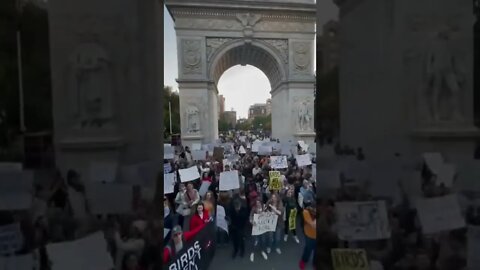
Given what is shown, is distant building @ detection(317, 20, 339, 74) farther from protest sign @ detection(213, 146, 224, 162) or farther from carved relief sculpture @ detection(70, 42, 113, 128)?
protest sign @ detection(213, 146, 224, 162)

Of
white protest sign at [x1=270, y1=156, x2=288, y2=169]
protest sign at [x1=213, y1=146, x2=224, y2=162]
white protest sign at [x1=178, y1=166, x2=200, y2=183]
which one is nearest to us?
white protest sign at [x1=178, y1=166, x2=200, y2=183]

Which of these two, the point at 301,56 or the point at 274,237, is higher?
the point at 301,56

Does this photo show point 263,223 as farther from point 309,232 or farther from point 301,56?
point 301,56

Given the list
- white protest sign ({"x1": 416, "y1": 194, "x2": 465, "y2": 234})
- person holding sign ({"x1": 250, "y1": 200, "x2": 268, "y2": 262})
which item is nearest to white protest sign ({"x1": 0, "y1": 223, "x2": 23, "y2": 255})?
white protest sign ({"x1": 416, "y1": 194, "x2": 465, "y2": 234})

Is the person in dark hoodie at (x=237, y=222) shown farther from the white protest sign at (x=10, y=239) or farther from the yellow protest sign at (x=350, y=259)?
the white protest sign at (x=10, y=239)

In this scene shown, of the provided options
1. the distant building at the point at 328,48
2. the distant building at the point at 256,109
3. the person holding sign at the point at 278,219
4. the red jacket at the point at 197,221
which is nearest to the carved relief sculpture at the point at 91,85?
the distant building at the point at 328,48

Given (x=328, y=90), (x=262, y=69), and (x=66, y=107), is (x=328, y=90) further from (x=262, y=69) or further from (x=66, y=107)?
(x=262, y=69)

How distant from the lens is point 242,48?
25.3 meters

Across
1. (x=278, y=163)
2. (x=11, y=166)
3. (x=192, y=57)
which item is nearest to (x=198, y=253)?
(x=11, y=166)

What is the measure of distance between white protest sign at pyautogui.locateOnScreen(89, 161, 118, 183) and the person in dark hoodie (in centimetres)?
483

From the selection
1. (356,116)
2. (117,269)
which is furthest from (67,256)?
(356,116)

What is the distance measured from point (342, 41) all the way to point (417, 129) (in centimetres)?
66

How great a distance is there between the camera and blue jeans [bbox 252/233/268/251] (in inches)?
266

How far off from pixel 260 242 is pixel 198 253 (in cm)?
211
